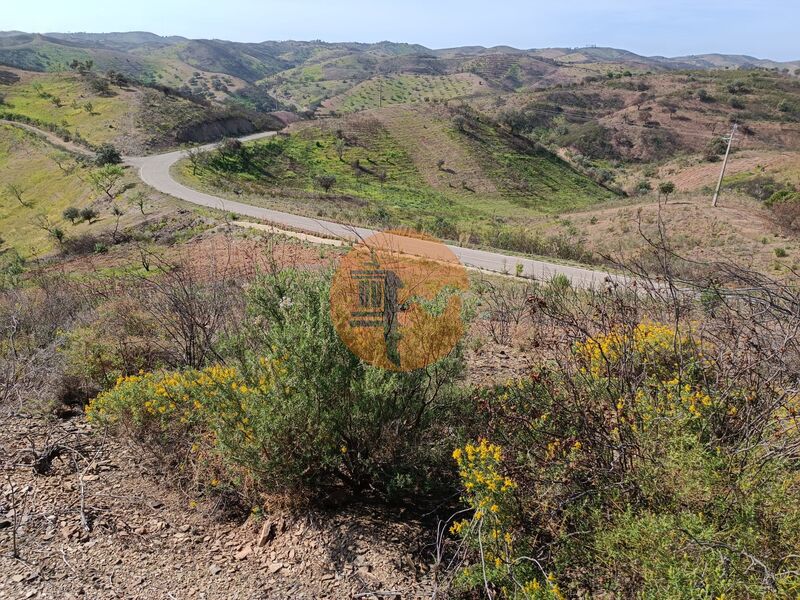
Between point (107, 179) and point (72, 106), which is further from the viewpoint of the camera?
point (72, 106)

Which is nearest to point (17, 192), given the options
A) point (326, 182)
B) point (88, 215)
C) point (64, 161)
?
point (64, 161)

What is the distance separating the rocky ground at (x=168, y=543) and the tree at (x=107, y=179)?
30526 millimetres

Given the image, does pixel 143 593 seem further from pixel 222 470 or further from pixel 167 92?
pixel 167 92

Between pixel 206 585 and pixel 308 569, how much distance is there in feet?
2.53

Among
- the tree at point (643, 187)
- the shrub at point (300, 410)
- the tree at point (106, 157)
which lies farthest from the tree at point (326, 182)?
the shrub at point (300, 410)

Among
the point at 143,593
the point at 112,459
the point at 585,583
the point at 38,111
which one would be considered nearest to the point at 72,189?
the point at 38,111

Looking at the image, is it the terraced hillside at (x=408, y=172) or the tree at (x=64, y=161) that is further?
the tree at (x=64, y=161)

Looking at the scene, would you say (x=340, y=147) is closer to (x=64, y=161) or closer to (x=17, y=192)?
(x=64, y=161)

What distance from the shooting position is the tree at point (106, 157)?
36.1m

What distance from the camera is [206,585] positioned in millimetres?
3533

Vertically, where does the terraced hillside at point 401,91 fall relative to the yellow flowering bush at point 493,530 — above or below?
above

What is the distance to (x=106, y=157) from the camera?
119ft

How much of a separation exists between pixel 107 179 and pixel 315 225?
18812mm

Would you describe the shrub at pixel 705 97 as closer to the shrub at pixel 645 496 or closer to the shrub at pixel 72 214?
the shrub at pixel 72 214
